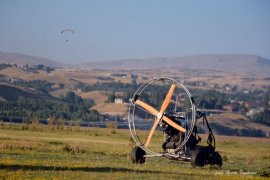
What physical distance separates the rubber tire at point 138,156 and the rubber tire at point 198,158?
104 inches

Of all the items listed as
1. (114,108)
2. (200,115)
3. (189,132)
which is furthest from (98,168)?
(114,108)

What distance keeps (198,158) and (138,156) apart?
3.05 meters

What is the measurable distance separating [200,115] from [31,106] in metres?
89.1

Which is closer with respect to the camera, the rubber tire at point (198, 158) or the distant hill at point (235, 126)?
the rubber tire at point (198, 158)

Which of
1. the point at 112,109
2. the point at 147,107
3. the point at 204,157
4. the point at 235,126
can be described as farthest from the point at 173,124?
the point at 112,109

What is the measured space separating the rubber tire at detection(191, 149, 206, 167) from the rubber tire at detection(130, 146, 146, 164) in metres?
2.65

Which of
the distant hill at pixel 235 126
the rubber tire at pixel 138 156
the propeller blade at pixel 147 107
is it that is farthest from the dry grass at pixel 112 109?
the rubber tire at pixel 138 156

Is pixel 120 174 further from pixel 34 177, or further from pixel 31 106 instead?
pixel 31 106

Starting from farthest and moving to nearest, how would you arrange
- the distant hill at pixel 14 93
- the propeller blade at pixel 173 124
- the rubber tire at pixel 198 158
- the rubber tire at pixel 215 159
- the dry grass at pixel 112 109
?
the distant hill at pixel 14 93, the dry grass at pixel 112 109, the propeller blade at pixel 173 124, the rubber tire at pixel 215 159, the rubber tire at pixel 198 158

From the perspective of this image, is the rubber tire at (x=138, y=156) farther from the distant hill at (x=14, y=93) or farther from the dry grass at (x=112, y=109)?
the distant hill at (x=14, y=93)

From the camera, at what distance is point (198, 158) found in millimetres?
32875

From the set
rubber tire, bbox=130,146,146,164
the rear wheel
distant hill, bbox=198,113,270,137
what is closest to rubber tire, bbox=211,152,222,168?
the rear wheel

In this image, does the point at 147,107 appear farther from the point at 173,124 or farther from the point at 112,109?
the point at 112,109

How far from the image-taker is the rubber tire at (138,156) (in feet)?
111
